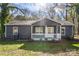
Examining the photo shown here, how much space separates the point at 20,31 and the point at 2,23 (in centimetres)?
21

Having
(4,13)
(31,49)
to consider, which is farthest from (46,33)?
(4,13)

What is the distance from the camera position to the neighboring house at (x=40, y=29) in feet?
18.8

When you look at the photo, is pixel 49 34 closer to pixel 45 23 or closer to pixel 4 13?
pixel 45 23

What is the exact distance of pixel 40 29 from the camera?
5.73m

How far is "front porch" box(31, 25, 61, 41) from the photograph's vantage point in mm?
5730

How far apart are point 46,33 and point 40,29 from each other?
0.08m

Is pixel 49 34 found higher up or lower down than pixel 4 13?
lower down

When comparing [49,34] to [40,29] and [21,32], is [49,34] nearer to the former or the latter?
[40,29]

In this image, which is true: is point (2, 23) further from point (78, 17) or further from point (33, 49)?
point (78, 17)

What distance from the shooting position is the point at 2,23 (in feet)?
18.9

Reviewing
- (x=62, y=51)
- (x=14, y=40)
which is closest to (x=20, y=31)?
(x=14, y=40)

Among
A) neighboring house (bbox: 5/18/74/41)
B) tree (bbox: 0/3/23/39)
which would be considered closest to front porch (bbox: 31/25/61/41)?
neighboring house (bbox: 5/18/74/41)

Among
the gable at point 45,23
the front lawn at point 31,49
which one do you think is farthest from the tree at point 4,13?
the gable at point 45,23

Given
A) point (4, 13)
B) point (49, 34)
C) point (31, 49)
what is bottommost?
point (31, 49)
